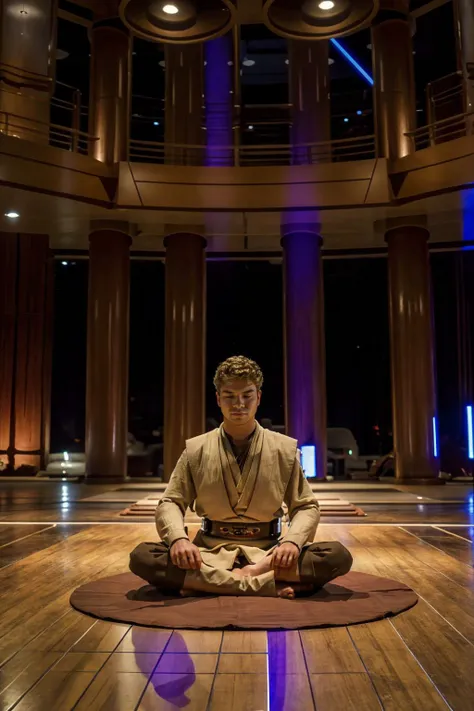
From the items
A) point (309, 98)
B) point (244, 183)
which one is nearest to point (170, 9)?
point (244, 183)

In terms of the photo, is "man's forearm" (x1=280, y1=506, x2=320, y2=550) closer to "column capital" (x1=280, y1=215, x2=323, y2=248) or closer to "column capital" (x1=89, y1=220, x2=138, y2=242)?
"column capital" (x1=280, y1=215, x2=323, y2=248)

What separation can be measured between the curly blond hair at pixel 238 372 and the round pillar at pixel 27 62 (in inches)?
294

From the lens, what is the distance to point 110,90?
9648mm

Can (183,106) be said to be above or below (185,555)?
above

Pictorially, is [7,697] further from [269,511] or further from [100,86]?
[100,86]

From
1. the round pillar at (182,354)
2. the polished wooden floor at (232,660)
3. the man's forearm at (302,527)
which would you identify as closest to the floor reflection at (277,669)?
the polished wooden floor at (232,660)

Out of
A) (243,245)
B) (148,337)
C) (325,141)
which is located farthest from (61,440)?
(325,141)

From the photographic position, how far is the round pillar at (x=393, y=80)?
9.31 m

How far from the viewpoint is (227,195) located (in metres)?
9.09

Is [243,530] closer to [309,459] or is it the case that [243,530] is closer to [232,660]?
[232,660]

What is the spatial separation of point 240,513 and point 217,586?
284 mm

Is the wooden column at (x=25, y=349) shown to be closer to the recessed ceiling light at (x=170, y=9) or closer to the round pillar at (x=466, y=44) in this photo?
the recessed ceiling light at (x=170, y=9)

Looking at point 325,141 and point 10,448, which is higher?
point 325,141

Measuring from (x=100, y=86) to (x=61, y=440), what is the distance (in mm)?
6355
